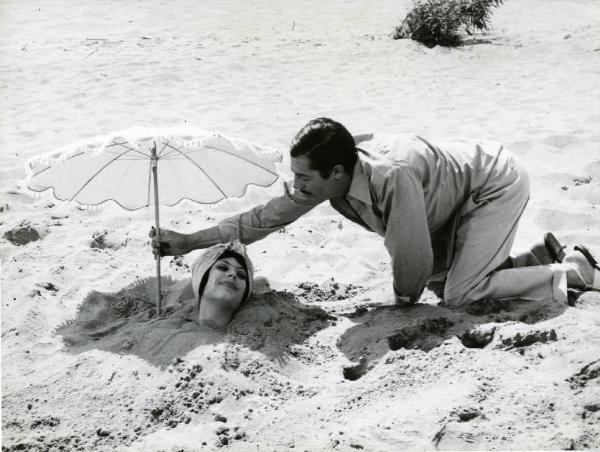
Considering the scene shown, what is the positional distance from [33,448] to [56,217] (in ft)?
7.44

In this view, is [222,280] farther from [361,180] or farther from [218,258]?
[361,180]

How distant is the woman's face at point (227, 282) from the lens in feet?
10.9

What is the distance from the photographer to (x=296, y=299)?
365cm

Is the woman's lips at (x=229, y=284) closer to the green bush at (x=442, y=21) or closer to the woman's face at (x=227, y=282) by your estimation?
the woman's face at (x=227, y=282)

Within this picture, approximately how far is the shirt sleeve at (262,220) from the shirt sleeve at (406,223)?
1.58 feet

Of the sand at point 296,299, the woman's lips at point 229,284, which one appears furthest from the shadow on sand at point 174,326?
the woman's lips at point 229,284

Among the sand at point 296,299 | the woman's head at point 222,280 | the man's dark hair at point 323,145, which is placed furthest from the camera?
the woman's head at point 222,280

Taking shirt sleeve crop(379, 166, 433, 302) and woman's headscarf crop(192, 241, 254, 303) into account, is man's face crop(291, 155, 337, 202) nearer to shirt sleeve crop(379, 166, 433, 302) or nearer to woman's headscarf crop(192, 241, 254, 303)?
shirt sleeve crop(379, 166, 433, 302)

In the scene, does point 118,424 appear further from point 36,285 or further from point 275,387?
point 36,285

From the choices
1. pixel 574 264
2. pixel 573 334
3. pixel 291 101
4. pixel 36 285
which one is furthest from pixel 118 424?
pixel 291 101

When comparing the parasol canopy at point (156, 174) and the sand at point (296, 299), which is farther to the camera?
the parasol canopy at point (156, 174)

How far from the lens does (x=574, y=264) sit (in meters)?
3.35

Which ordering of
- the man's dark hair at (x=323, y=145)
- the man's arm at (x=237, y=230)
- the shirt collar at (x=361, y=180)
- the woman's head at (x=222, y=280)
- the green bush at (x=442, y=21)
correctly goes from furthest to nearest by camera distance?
the green bush at (x=442, y=21) → the man's arm at (x=237, y=230) → the woman's head at (x=222, y=280) → the shirt collar at (x=361, y=180) → the man's dark hair at (x=323, y=145)

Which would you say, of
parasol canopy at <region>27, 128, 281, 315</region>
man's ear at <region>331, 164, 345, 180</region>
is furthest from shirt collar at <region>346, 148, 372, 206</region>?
parasol canopy at <region>27, 128, 281, 315</region>
